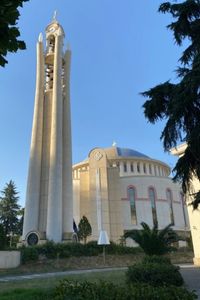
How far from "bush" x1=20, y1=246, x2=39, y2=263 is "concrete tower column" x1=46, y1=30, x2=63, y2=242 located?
9.99 meters

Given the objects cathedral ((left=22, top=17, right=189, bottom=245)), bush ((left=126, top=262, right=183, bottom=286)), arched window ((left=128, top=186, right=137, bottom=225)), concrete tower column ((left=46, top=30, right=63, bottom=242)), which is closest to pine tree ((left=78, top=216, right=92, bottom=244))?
cathedral ((left=22, top=17, right=189, bottom=245))

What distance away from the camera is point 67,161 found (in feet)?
148

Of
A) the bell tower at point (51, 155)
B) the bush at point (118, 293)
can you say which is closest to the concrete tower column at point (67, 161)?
the bell tower at point (51, 155)

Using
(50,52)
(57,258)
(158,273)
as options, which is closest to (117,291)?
A: (158,273)

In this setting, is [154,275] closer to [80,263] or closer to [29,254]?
[80,263]

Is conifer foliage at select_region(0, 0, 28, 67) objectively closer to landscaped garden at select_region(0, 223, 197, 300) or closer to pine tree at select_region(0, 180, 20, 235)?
landscaped garden at select_region(0, 223, 197, 300)

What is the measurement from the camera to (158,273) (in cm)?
1013

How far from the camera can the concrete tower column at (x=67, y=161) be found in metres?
41.6

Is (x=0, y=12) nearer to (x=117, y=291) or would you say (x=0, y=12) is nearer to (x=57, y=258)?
(x=117, y=291)

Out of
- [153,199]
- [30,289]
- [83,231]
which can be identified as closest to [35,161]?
[83,231]

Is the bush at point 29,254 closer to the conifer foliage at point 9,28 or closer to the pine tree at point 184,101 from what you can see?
the pine tree at point 184,101

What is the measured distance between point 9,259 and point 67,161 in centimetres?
2148

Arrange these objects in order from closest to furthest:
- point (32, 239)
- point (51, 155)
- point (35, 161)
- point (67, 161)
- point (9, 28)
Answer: point (9, 28), point (32, 239), point (51, 155), point (35, 161), point (67, 161)

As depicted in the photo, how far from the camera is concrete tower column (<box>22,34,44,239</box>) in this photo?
4150cm
